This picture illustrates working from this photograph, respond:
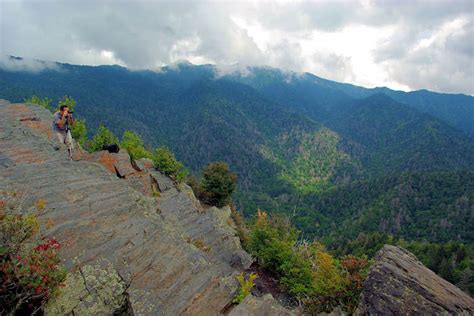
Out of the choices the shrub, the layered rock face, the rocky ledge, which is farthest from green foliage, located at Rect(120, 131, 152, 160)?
the shrub

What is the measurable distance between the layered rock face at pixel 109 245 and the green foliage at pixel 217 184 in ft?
46.9

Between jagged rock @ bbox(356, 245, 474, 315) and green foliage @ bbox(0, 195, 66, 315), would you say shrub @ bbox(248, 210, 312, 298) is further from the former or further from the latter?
green foliage @ bbox(0, 195, 66, 315)

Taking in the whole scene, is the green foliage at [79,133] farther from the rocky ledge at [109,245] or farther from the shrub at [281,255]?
the shrub at [281,255]

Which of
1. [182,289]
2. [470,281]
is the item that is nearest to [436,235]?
[470,281]

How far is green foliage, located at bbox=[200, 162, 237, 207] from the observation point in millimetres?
38250

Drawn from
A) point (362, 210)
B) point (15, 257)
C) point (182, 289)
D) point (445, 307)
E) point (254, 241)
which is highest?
point (15, 257)

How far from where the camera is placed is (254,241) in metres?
26.5

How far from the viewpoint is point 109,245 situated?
1467 centimetres

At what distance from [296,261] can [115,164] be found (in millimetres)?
18763

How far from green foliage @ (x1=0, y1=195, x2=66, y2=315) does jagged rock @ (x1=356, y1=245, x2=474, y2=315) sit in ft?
46.2

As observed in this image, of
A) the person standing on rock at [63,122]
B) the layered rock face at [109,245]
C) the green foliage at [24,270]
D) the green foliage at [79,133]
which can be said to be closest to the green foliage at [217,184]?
the layered rock face at [109,245]

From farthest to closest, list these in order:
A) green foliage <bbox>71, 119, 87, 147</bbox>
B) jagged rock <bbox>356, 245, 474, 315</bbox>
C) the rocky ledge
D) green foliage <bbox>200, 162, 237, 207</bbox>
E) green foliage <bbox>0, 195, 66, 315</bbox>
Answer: green foliage <bbox>71, 119, 87, 147</bbox> < green foliage <bbox>200, 162, 237, 207</bbox> < jagged rock <bbox>356, 245, 474, 315</bbox> < the rocky ledge < green foliage <bbox>0, 195, 66, 315</bbox>

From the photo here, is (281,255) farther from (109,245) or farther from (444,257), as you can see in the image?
A: (444,257)

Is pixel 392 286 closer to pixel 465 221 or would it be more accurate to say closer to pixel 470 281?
pixel 470 281
